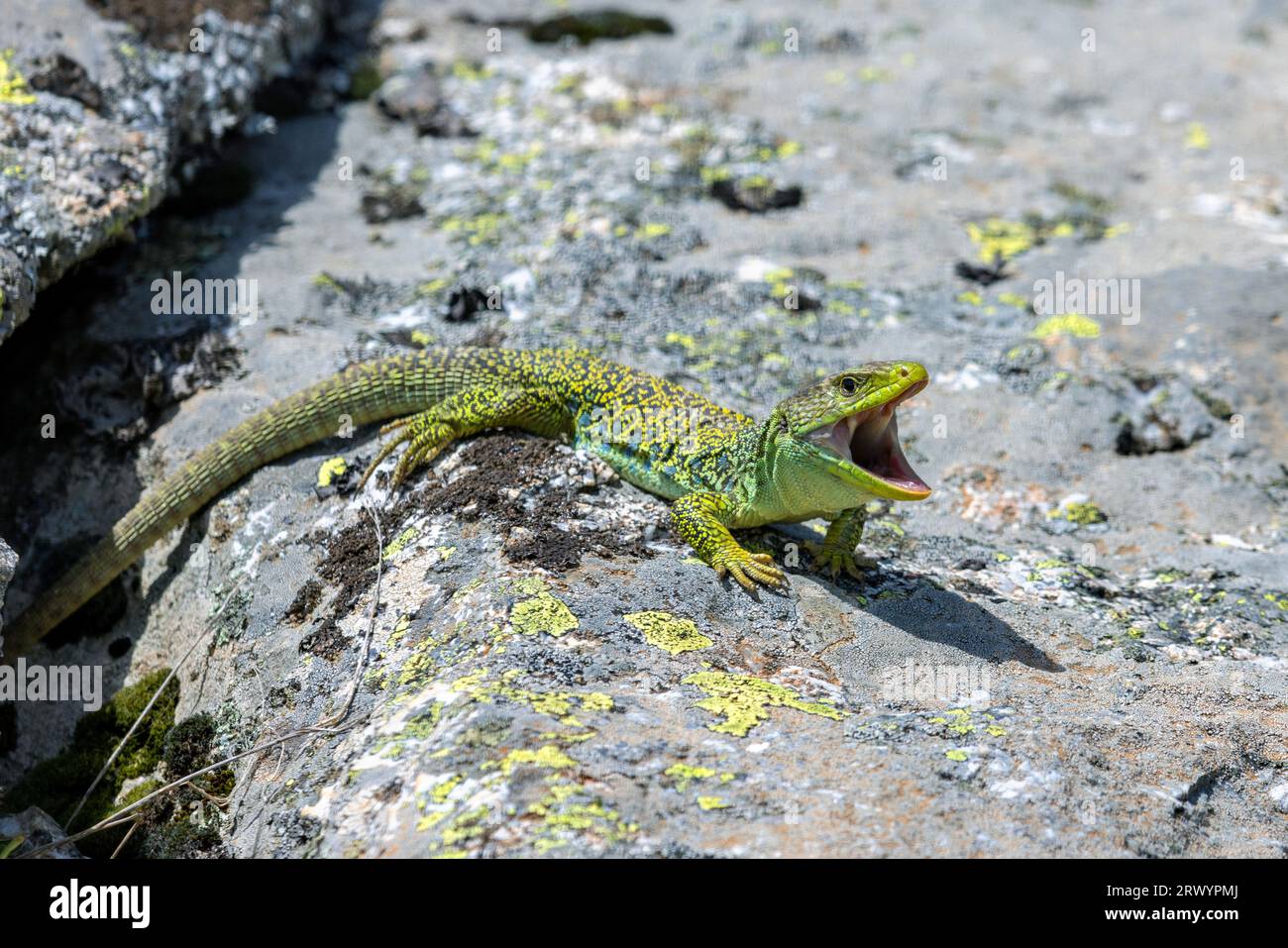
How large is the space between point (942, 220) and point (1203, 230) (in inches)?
88.1

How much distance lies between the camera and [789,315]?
873cm

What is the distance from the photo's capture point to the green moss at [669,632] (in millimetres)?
5285

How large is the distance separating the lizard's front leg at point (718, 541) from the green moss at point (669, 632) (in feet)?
1.76

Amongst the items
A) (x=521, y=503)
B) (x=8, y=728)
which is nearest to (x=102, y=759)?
(x=8, y=728)

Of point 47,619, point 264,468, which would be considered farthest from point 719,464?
point 47,619

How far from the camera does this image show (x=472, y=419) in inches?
269

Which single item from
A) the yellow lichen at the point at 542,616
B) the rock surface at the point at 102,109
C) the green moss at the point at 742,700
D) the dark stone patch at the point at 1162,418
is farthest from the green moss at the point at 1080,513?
the rock surface at the point at 102,109

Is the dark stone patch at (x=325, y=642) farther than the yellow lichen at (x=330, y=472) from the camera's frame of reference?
No

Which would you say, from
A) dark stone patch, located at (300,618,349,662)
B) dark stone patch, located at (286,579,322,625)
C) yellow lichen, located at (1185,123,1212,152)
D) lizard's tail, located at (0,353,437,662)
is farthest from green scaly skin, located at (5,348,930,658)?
yellow lichen, located at (1185,123,1212,152)

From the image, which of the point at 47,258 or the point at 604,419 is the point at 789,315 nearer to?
the point at 604,419

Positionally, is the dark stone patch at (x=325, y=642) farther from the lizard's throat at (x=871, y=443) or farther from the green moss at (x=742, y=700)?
the lizard's throat at (x=871, y=443)

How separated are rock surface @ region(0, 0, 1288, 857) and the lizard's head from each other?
70cm

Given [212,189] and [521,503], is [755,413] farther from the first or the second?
[212,189]

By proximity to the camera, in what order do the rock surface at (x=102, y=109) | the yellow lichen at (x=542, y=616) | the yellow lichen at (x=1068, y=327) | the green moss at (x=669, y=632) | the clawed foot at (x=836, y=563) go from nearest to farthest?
the yellow lichen at (x=542, y=616) → the green moss at (x=669, y=632) → the clawed foot at (x=836, y=563) → the rock surface at (x=102, y=109) → the yellow lichen at (x=1068, y=327)
